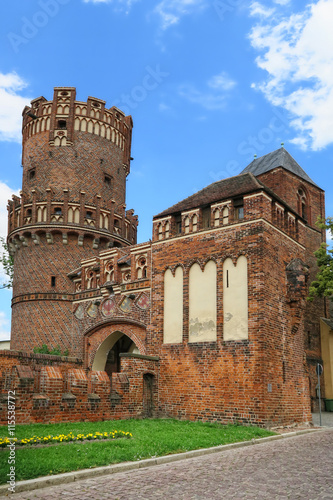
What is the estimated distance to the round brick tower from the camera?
81.6ft

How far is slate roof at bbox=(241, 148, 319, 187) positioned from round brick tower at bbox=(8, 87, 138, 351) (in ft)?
25.0

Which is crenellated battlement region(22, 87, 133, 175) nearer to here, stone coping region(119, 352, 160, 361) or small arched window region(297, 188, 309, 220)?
small arched window region(297, 188, 309, 220)

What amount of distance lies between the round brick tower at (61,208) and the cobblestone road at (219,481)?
15662 millimetres

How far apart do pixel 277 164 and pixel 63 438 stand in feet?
61.5

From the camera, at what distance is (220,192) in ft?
61.7

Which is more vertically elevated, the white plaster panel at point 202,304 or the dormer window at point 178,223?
the dormer window at point 178,223

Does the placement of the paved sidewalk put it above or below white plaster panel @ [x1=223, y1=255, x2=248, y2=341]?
below

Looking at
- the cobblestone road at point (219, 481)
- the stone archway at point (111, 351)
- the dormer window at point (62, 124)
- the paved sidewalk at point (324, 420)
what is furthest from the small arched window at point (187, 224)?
the dormer window at point (62, 124)

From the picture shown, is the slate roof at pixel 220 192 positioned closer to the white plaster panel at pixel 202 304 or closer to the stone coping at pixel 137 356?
the white plaster panel at pixel 202 304

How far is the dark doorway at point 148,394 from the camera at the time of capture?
17.3 m

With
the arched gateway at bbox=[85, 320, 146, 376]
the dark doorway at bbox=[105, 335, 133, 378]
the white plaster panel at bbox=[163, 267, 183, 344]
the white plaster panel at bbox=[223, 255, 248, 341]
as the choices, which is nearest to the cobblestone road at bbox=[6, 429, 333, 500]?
the white plaster panel at bbox=[223, 255, 248, 341]

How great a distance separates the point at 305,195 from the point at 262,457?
1877cm

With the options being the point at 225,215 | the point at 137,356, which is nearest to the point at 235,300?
the point at 225,215

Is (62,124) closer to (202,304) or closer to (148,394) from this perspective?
(202,304)
